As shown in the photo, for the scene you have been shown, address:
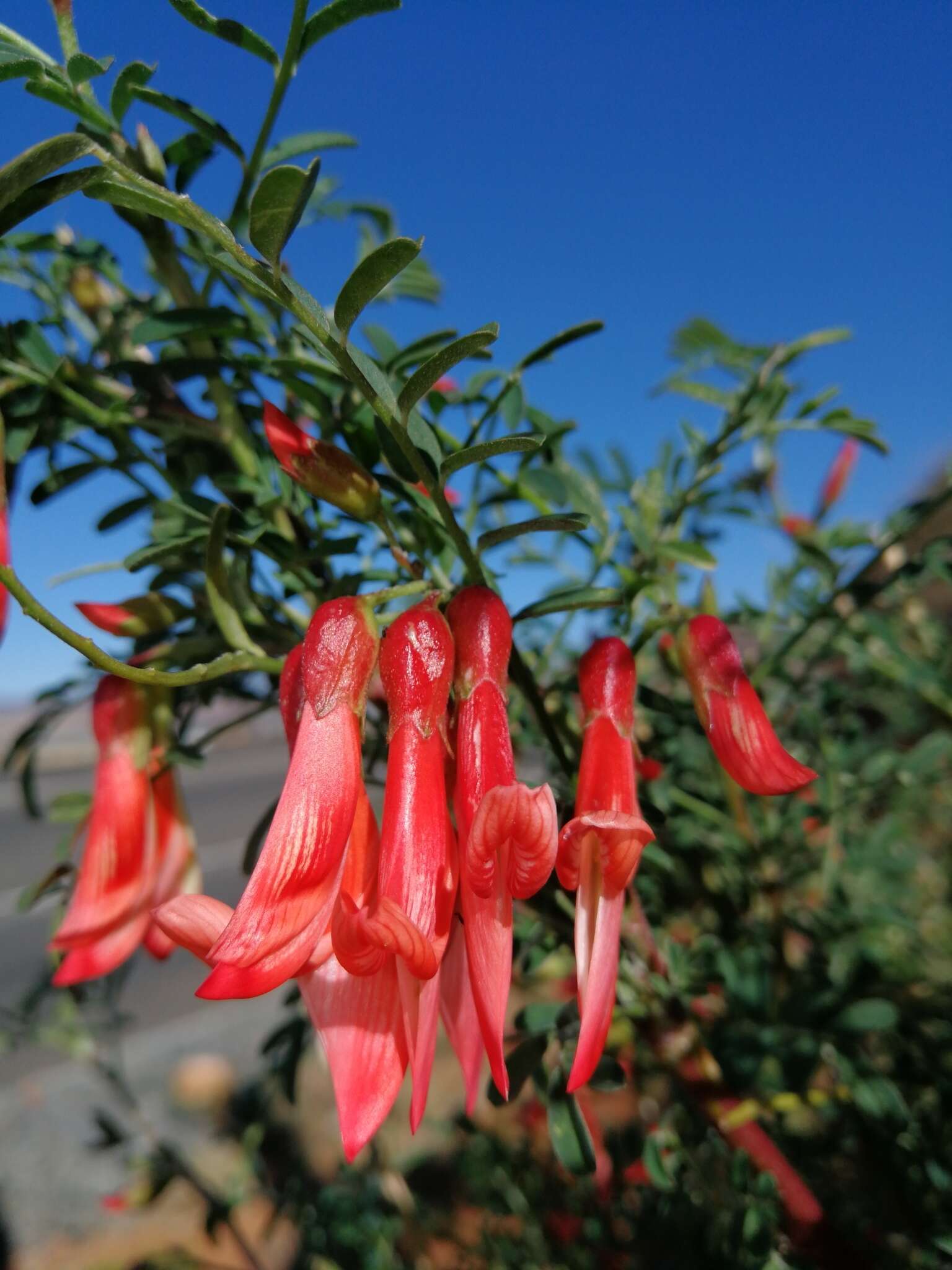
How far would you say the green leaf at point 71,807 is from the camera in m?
0.66

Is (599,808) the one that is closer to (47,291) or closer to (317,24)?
(317,24)

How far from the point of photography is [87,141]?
31 cm

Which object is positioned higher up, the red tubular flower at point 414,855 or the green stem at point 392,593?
the green stem at point 392,593

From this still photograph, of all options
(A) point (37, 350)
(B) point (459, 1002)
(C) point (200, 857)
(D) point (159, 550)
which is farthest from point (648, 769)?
(C) point (200, 857)

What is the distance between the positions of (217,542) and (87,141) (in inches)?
6.6

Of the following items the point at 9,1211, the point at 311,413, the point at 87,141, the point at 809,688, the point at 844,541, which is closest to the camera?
the point at 87,141

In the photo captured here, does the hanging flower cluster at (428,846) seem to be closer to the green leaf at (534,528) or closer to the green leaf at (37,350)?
the green leaf at (534,528)

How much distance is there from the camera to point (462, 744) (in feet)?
1.21

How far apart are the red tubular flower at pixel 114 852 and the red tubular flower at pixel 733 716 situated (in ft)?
1.13

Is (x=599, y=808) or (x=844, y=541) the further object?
(x=844, y=541)

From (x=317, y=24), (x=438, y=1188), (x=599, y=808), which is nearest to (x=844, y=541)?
(x=599, y=808)

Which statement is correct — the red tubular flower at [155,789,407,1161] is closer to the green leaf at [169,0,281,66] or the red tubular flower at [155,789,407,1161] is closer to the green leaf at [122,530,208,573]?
the green leaf at [122,530,208,573]

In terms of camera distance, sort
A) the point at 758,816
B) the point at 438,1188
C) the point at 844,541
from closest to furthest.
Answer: the point at 844,541
the point at 758,816
the point at 438,1188

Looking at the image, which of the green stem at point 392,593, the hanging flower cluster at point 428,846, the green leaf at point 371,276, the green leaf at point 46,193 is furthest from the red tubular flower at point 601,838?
the green leaf at point 46,193
